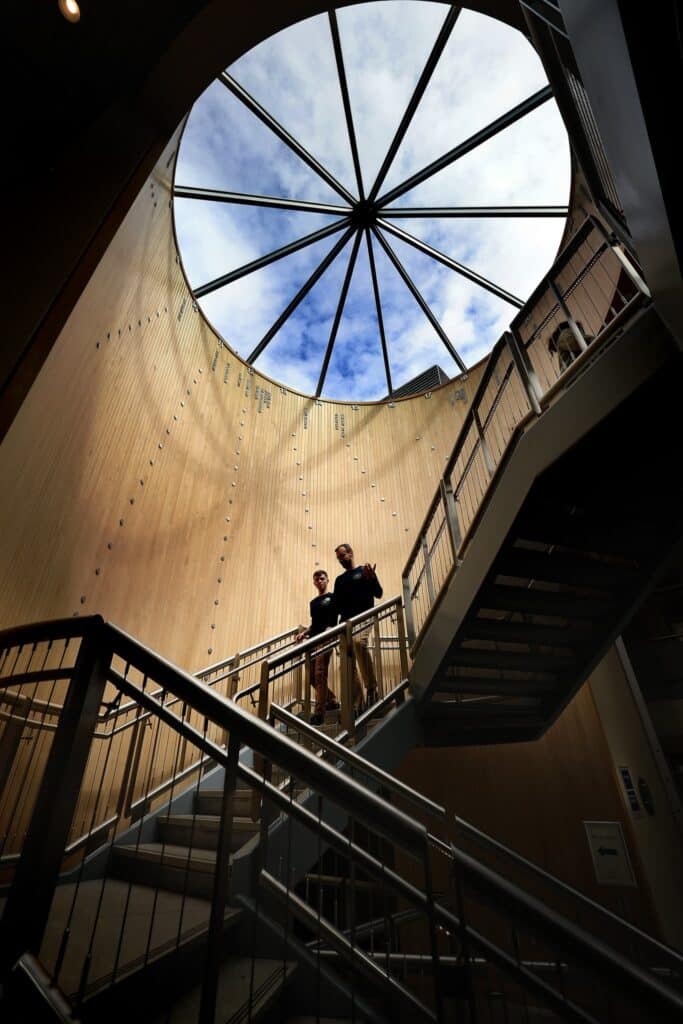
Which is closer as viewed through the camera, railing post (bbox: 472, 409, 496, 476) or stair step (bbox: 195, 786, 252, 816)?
stair step (bbox: 195, 786, 252, 816)

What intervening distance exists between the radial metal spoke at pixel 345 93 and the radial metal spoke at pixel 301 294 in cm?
85

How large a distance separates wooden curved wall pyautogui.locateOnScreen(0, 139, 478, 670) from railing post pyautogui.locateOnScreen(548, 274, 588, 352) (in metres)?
3.99

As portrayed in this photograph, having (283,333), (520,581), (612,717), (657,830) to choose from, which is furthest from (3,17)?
(657,830)

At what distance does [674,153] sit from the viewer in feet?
6.10

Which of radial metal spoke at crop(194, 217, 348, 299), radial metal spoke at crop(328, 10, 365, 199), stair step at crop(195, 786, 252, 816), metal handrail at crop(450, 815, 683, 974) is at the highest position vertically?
radial metal spoke at crop(328, 10, 365, 199)

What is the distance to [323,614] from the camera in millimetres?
6359

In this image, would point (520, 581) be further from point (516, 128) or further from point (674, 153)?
point (516, 128)

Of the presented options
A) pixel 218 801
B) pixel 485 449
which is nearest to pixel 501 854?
pixel 218 801

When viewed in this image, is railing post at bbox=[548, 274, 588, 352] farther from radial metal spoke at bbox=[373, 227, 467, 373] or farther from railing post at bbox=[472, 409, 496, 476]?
radial metal spoke at bbox=[373, 227, 467, 373]

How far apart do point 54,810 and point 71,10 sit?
16.5 feet

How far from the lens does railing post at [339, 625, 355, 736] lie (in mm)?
4523

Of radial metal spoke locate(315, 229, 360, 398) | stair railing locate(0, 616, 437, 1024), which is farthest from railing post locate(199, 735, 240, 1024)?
radial metal spoke locate(315, 229, 360, 398)

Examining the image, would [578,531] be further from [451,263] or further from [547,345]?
[451,263]

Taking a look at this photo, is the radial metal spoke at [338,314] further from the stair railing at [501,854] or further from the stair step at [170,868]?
the stair step at [170,868]
